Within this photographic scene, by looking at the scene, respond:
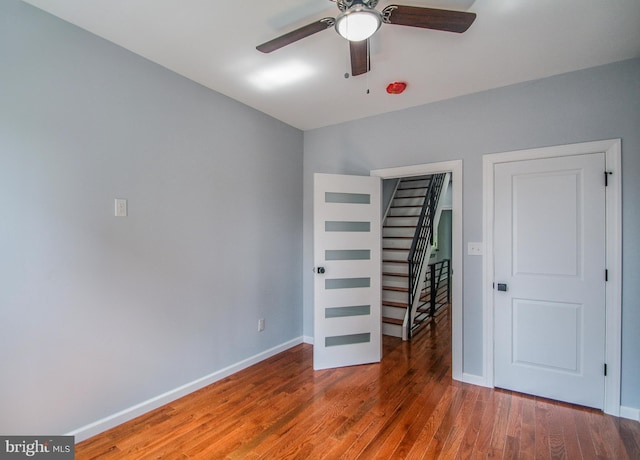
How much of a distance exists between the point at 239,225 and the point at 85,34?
6.01ft

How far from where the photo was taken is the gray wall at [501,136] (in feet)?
7.62

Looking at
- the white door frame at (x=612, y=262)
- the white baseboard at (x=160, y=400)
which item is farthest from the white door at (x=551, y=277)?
the white baseboard at (x=160, y=400)

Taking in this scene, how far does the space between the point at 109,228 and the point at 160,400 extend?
4.63 feet

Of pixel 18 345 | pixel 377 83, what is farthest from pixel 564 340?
pixel 18 345

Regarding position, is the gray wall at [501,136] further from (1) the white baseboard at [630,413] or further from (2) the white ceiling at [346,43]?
(2) the white ceiling at [346,43]

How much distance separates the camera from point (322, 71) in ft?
8.39

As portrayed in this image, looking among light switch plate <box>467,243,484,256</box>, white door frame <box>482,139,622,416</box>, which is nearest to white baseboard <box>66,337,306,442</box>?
light switch plate <box>467,243,484,256</box>

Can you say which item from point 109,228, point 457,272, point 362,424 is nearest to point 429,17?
point 457,272

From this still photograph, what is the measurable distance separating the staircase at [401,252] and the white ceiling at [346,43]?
95.5 inches

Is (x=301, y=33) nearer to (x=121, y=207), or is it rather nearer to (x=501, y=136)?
(x=121, y=207)

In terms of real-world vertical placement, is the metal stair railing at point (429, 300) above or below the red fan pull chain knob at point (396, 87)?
below

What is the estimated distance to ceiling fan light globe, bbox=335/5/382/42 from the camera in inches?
59.6

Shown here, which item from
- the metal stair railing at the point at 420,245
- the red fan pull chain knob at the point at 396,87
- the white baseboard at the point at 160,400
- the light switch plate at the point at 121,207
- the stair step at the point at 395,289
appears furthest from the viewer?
the stair step at the point at 395,289

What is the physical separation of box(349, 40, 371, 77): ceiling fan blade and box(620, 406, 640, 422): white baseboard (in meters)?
3.12
